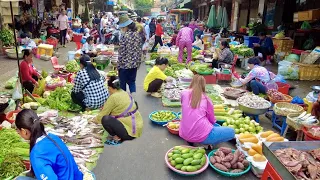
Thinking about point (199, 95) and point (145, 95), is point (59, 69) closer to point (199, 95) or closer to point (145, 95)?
point (145, 95)

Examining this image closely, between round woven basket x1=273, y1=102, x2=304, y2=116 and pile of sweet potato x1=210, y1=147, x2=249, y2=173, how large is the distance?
1.47m

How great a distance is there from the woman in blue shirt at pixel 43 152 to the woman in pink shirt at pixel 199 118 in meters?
2.08

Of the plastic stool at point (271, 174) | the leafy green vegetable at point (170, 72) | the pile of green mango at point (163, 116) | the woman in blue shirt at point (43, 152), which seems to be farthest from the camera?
the leafy green vegetable at point (170, 72)

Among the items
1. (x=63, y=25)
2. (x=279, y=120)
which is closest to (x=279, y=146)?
(x=279, y=120)

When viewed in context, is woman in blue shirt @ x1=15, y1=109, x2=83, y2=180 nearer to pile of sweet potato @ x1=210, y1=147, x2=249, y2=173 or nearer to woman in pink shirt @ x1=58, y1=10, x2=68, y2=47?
pile of sweet potato @ x1=210, y1=147, x2=249, y2=173

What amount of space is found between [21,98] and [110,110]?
96.5 inches

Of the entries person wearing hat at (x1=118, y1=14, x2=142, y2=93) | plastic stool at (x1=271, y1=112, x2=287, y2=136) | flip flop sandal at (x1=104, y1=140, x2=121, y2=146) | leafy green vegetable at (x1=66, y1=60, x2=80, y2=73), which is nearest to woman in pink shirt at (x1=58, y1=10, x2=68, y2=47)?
leafy green vegetable at (x1=66, y1=60, x2=80, y2=73)

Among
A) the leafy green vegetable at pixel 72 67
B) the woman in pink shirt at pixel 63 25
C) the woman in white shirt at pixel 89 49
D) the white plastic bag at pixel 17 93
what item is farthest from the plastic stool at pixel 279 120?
the woman in pink shirt at pixel 63 25

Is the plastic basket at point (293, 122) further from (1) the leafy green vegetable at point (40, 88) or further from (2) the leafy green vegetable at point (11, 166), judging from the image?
(1) the leafy green vegetable at point (40, 88)

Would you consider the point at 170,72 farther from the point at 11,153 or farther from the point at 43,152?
the point at 43,152

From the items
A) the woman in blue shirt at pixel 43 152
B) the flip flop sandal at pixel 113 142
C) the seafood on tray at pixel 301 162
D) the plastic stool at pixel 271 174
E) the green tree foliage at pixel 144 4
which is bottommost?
the flip flop sandal at pixel 113 142

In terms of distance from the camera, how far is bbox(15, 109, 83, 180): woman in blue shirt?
7.52 feet

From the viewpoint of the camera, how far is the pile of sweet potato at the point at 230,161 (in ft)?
12.6

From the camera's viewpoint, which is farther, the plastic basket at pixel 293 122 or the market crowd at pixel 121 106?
the plastic basket at pixel 293 122
